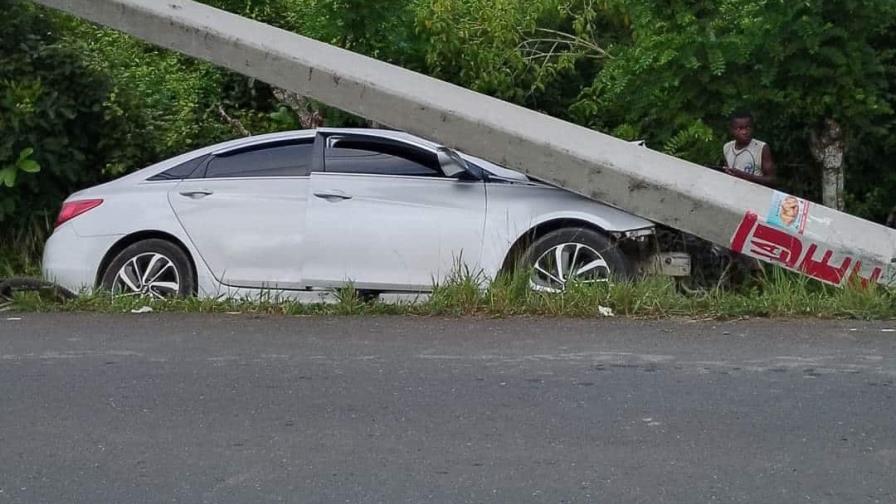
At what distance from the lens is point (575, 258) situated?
9.34 m

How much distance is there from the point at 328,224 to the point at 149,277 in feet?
4.81

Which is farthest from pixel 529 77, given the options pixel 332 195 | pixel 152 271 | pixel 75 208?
A: pixel 75 208

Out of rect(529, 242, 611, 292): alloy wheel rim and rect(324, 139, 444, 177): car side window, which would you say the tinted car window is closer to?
rect(324, 139, 444, 177): car side window

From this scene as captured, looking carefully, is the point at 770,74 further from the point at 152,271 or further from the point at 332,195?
the point at 152,271

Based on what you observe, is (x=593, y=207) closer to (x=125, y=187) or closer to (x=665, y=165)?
(x=665, y=165)

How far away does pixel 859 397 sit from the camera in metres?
6.71

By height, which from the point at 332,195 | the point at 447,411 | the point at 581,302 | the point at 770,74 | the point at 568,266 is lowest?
the point at 447,411

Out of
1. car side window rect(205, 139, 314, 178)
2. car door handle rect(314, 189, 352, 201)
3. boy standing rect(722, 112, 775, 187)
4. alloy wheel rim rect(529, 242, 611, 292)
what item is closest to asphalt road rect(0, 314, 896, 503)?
alloy wheel rim rect(529, 242, 611, 292)

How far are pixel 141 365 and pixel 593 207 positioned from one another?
3.55 meters

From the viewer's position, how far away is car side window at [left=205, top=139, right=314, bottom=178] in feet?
32.0

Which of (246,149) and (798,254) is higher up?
(246,149)

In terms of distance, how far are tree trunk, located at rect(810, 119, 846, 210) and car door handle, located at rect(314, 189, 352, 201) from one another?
4.10 metres

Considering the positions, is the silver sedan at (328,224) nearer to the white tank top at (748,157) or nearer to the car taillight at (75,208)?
the car taillight at (75,208)

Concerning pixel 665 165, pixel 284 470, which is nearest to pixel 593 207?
pixel 665 165
